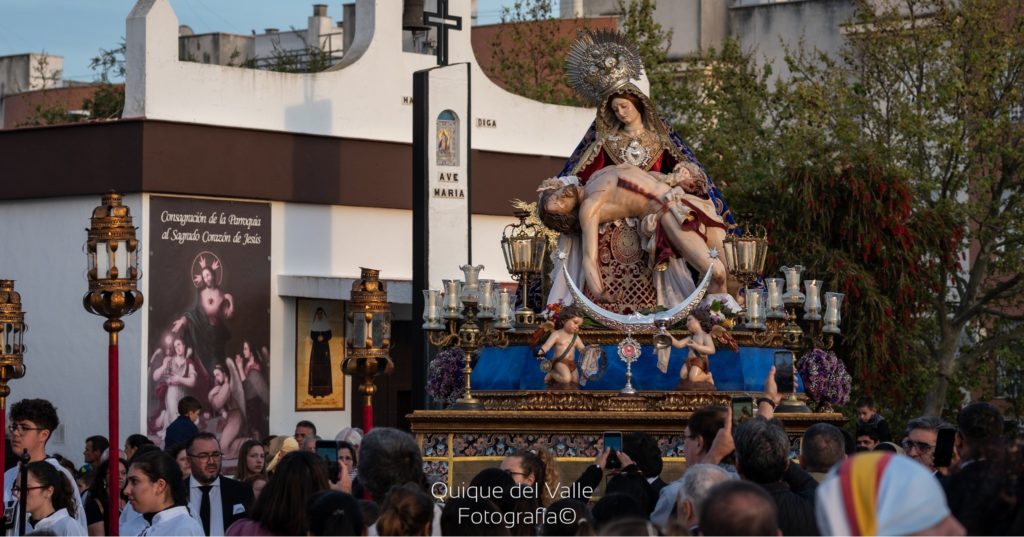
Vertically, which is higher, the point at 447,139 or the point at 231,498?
the point at 447,139

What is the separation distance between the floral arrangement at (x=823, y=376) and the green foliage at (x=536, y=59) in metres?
16.3

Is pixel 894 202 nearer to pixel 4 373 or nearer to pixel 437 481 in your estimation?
pixel 437 481

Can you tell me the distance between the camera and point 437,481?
1533 cm

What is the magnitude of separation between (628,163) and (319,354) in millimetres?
9362

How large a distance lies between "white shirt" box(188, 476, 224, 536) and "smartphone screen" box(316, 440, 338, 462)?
162 cm

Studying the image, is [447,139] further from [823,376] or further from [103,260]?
[103,260]

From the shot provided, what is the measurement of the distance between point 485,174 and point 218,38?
19.9 meters

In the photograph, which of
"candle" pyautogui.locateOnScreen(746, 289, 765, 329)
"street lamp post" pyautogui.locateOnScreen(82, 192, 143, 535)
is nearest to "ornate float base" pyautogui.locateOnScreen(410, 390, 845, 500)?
"candle" pyautogui.locateOnScreen(746, 289, 765, 329)

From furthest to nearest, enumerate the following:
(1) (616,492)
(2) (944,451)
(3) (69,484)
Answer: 1. (2) (944,451)
2. (3) (69,484)
3. (1) (616,492)

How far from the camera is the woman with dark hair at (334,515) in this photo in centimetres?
779

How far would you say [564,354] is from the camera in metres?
15.8

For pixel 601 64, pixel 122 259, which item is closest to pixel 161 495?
pixel 122 259

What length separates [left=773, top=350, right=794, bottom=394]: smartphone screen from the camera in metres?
15.1

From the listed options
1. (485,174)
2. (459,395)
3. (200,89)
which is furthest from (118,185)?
(459,395)
